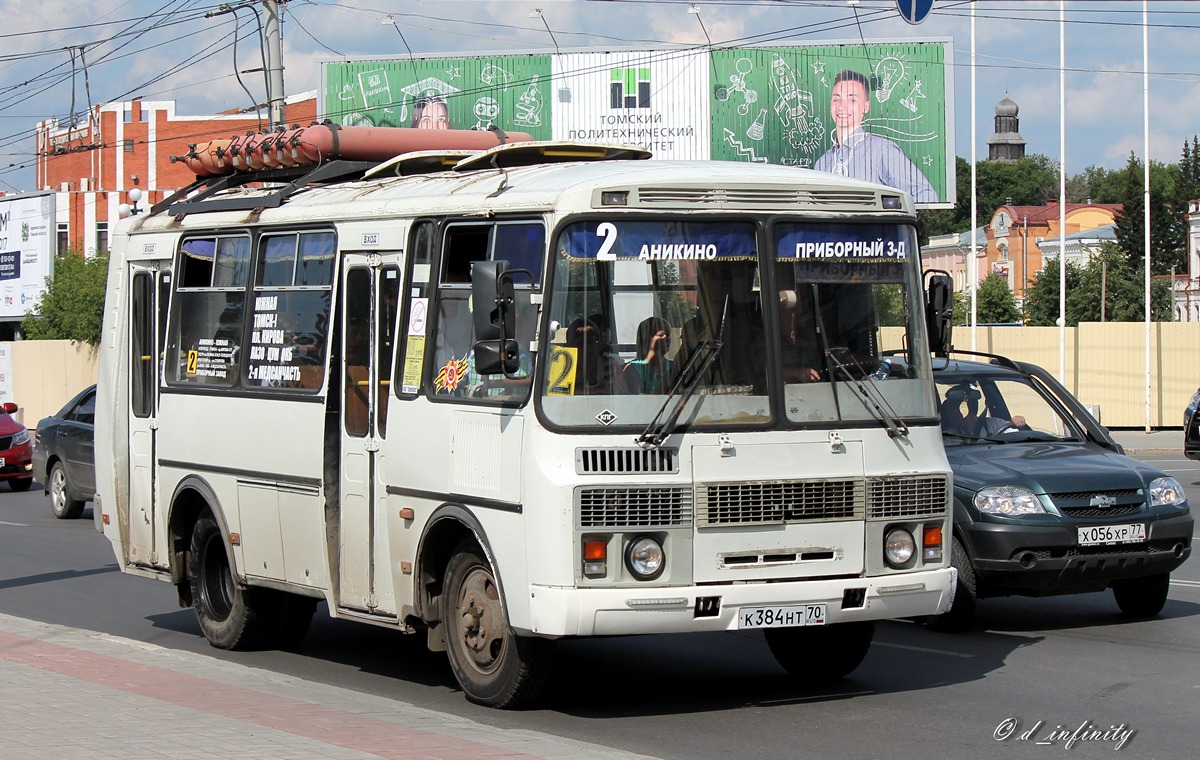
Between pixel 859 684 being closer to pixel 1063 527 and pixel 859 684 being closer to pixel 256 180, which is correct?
pixel 1063 527

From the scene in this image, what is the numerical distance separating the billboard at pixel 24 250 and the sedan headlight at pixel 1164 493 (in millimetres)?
57364

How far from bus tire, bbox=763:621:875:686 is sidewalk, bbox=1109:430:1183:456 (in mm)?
23932

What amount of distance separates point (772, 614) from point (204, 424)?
456 cm

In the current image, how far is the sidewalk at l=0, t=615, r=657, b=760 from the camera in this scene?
23.1 ft

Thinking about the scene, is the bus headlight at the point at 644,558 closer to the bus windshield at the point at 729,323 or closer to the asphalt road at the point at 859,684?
the bus windshield at the point at 729,323

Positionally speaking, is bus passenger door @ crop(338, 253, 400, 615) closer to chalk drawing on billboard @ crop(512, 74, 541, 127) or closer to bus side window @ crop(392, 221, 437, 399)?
bus side window @ crop(392, 221, 437, 399)

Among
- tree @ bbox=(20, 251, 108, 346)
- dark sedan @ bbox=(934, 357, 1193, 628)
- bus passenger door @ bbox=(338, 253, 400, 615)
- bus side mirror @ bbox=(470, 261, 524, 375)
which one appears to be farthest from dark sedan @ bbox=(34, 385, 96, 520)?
tree @ bbox=(20, 251, 108, 346)

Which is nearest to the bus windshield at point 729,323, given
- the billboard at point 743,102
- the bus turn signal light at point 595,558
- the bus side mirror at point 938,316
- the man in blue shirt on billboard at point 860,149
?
the bus side mirror at point 938,316

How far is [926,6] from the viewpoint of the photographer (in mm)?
19094

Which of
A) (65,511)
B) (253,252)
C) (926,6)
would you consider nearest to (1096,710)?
(253,252)

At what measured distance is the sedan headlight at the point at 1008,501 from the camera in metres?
10.7

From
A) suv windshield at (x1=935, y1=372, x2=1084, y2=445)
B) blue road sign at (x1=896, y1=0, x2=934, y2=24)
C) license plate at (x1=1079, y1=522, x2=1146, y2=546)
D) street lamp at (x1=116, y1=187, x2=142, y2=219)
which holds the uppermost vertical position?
blue road sign at (x1=896, y1=0, x2=934, y2=24)

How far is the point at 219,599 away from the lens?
11273 millimetres

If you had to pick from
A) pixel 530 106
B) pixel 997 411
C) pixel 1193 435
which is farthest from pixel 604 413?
pixel 530 106
